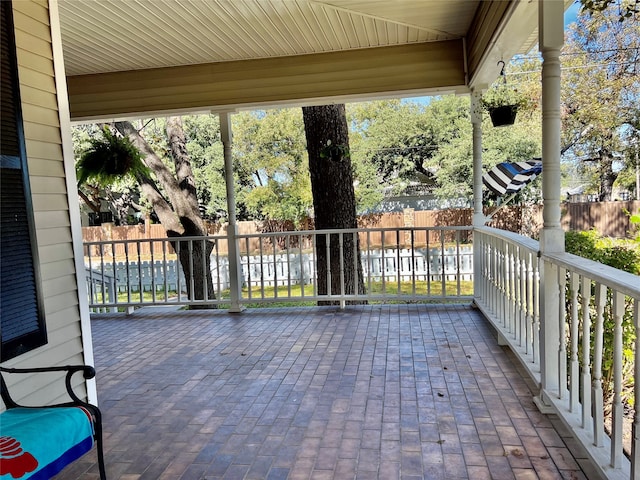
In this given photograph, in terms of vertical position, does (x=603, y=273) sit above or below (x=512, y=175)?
below

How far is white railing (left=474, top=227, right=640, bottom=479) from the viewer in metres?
1.77

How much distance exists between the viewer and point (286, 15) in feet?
12.7

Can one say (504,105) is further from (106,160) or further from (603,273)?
(106,160)

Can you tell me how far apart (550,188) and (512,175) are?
3.39 metres

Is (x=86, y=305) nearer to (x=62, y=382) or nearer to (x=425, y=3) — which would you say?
(x=62, y=382)

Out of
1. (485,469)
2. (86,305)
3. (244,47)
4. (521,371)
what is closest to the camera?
(485,469)

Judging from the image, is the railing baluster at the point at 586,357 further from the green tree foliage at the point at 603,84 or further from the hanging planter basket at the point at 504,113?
the green tree foliage at the point at 603,84

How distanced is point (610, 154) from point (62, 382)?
15337 millimetres

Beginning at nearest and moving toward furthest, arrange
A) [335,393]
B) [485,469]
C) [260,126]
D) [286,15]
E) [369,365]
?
[485,469]
[335,393]
[369,365]
[286,15]
[260,126]

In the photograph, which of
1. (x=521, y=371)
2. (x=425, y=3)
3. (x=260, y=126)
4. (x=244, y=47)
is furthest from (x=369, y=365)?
(x=260, y=126)

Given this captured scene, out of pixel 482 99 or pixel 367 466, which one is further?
pixel 482 99

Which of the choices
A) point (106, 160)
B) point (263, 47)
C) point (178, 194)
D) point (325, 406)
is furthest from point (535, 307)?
point (178, 194)

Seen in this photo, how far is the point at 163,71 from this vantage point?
206 inches

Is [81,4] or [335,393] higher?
[81,4]
